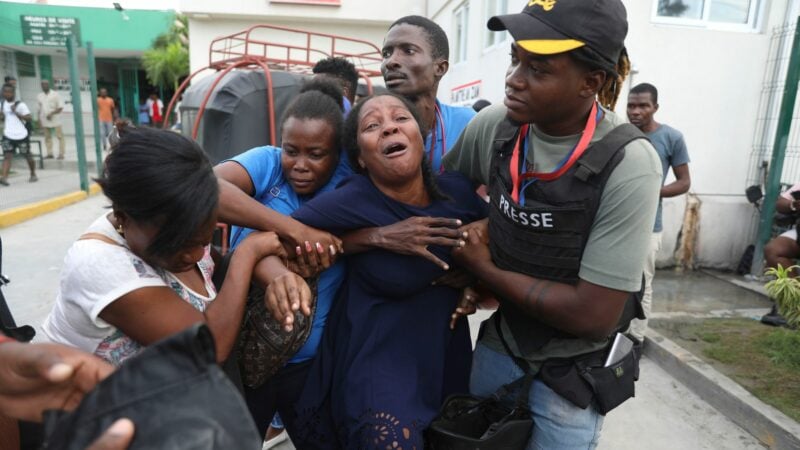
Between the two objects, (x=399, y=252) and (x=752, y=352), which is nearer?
(x=399, y=252)

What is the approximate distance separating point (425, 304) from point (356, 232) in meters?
0.31

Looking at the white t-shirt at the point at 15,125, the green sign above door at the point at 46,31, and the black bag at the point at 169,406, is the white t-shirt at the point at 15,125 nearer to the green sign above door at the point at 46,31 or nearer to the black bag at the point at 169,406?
the green sign above door at the point at 46,31

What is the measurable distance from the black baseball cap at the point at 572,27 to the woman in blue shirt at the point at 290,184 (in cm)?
84

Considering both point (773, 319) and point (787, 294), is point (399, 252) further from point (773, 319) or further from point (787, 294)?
point (773, 319)

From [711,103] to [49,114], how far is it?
471 inches

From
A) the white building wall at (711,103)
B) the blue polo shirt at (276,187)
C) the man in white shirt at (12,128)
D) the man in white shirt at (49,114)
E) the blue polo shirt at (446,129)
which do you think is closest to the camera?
the blue polo shirt at (276,187)

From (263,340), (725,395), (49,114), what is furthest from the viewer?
(49,114)

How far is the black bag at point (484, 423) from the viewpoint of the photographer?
1429mm

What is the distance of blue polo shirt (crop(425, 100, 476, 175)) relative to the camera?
7.33 ft

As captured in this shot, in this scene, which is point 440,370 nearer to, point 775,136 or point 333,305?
point 333,305

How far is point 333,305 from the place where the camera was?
174 cm

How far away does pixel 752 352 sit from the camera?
3.91m

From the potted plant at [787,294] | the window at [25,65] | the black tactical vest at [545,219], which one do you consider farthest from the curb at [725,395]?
the window at [25,65]

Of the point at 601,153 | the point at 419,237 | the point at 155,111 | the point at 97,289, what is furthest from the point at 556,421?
the point at 155,111
